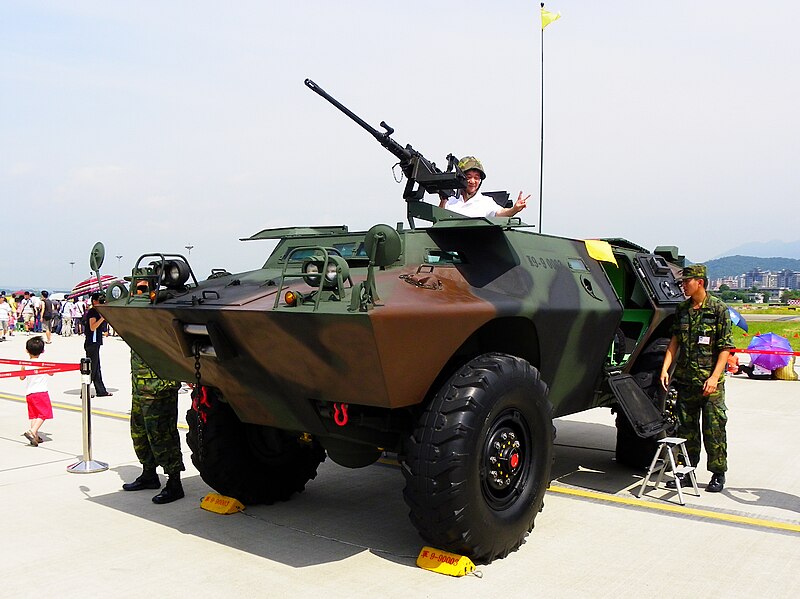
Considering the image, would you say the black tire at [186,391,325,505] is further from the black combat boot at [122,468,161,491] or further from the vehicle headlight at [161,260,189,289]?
the vehicle headlight at [161,260,189,289]

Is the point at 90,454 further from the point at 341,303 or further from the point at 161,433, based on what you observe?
the point at 341,303

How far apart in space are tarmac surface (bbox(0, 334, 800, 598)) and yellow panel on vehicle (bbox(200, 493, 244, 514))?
62 millimetres

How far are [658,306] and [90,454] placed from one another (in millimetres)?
5049

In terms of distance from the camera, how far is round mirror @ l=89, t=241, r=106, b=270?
5.52 meters

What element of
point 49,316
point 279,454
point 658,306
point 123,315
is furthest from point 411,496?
point 49,316

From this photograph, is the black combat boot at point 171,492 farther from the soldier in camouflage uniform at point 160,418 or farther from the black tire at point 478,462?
the black tire at point 478,462

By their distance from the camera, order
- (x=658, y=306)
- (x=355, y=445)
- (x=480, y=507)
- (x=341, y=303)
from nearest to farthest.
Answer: (x=341, y=303), (x=480, y=507), (x=355, y=445), (x=658, y=306)

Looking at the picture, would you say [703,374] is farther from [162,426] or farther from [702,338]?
[162,426]

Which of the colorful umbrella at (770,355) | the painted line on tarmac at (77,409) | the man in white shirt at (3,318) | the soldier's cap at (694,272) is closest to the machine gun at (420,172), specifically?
the soldier's cap at (694,272)

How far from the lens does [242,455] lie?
589cm

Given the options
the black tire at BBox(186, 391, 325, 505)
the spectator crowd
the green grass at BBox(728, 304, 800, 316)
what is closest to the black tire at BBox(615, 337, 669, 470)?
the black tire at BBox(186, 391, 325, 505)

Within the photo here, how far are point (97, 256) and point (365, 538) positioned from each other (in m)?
2.59

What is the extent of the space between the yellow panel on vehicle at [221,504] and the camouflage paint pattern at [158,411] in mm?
405

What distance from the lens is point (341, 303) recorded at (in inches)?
167
